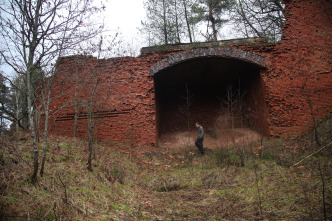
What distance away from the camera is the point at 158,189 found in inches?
174

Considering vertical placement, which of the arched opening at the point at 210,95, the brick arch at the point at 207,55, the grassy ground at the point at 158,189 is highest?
the brick arch at the point at 207,55

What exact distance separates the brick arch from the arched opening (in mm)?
176

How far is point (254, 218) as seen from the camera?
8.57ft

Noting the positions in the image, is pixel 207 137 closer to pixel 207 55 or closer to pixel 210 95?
pixel 210 95

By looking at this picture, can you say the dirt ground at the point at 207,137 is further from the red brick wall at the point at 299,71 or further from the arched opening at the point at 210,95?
the red brick wall at the point at 299,71

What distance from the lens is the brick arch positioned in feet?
26.8

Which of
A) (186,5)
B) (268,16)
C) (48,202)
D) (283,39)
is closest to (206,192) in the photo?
(48,202)

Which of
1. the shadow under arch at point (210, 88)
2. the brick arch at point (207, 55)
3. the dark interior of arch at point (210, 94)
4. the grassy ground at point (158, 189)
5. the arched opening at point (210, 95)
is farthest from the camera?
the dark interior of arch at point (210, 94)

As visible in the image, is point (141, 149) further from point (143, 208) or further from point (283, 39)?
point (283, 39)

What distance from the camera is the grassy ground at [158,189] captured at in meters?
2.55

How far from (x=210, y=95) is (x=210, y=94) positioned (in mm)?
62

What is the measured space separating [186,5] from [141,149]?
1208 centimetres

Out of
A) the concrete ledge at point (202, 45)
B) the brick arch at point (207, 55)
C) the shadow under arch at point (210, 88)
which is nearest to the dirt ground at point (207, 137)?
the shadow under arch at point (210, 88)

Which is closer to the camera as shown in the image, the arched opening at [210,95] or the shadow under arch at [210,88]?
the shadow under arch at [210,88]
